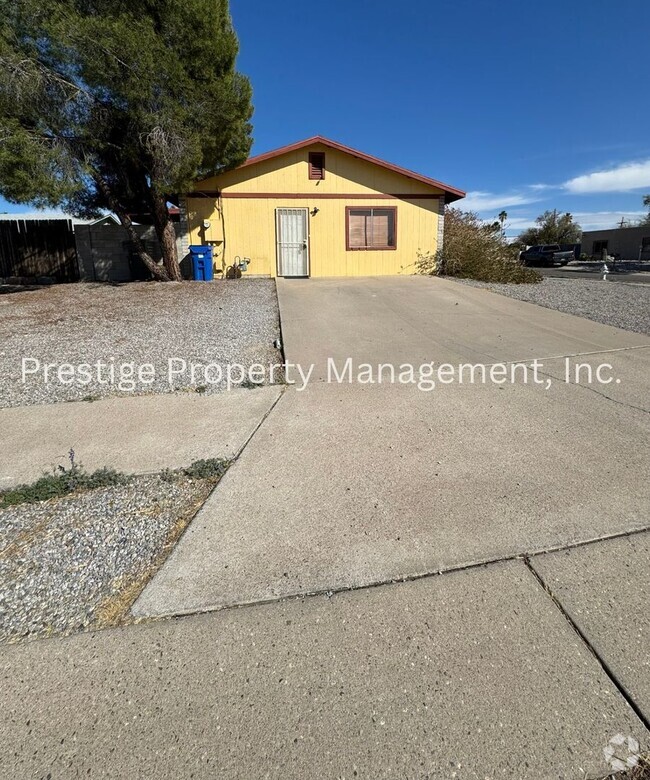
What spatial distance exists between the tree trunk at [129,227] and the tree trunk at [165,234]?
8.2 inches

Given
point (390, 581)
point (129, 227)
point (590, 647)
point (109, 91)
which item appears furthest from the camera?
point (129, 227)

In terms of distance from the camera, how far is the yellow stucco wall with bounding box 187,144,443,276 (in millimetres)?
14867

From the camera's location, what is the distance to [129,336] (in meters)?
7.50

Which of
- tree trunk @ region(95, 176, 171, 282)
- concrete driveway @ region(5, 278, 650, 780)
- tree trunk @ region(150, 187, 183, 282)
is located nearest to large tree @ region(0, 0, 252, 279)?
tree trunk @ region(95, 176, 171, 282)

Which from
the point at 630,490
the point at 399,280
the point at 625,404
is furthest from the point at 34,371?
the point at 399,280

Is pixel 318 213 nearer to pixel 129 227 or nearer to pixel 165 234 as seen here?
pixel 165 234

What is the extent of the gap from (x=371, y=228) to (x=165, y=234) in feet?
22.3

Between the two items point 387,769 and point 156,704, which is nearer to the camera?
point 387,769

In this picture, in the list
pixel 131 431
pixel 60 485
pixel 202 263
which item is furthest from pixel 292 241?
pixel 60 485

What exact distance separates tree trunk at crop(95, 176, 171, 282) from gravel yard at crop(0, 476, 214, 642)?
12048 millimetres

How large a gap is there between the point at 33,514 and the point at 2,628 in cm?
93

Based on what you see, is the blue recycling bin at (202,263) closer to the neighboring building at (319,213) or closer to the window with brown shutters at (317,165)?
the neighboring building at (319,213)

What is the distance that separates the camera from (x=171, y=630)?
1.97m

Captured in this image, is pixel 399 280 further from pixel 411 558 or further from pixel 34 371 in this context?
pixel 411 558
